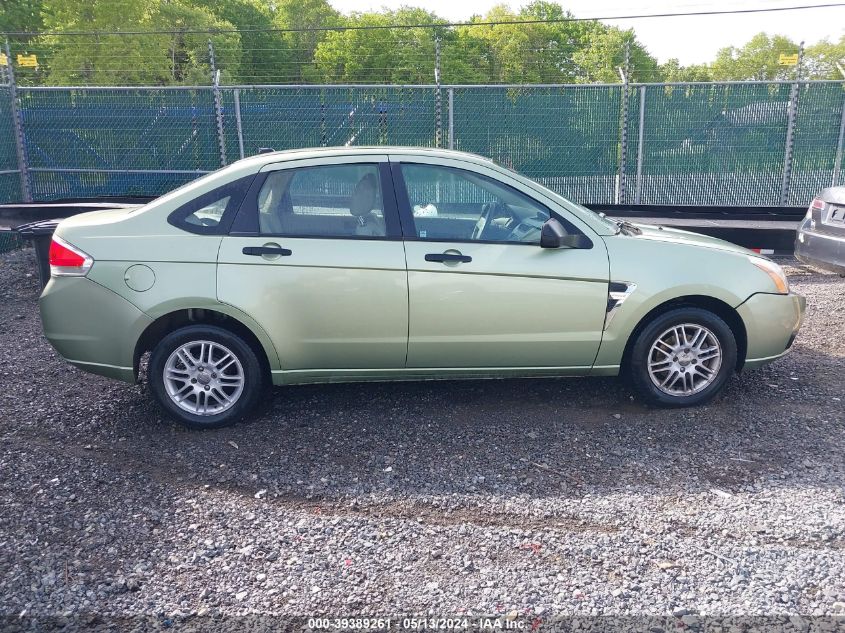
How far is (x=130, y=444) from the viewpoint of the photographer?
503 centimetres

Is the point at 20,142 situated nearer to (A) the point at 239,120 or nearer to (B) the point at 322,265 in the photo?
(A) the point at 239,120

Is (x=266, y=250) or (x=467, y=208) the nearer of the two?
(x=266, y=250)

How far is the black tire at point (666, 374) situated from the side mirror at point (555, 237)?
2.63ft

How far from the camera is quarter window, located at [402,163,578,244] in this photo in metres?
5.23

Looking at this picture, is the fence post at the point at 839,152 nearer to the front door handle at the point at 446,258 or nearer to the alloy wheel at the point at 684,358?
the alloy wheel at the point at 684,358

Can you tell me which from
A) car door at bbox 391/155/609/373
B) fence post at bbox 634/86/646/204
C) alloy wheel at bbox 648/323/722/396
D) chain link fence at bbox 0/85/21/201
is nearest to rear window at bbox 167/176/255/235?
car door at bbox 391/155/609/373

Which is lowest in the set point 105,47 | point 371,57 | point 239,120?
point 239,120

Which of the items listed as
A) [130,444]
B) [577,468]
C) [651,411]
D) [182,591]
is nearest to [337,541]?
[182,591]

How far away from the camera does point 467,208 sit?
5.36 metres

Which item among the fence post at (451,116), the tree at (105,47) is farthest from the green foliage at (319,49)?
the fence post at (451,116)

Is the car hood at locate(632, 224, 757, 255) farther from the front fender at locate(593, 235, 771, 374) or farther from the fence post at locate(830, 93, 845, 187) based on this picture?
the fence post at locate(830, 93, 845, 187)

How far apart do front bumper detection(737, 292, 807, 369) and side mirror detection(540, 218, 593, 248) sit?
126 cm

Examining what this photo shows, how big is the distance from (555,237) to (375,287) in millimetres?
1191

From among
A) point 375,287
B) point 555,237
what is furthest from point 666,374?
point 375,287
